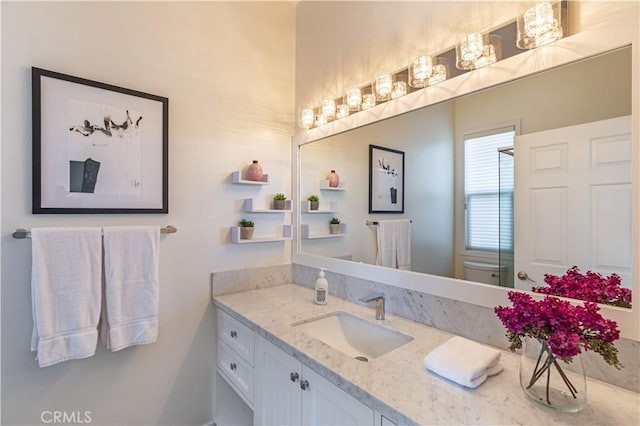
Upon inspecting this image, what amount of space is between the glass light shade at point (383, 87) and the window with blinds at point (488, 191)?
0.45 meters

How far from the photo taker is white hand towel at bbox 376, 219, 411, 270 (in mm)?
1452

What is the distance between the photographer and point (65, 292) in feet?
4.19

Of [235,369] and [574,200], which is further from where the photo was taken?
[235,369]

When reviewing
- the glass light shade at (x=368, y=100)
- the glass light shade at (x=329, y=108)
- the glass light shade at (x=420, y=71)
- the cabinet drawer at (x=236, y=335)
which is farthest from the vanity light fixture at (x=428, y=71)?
the cabinet drawer at (x=236, y=335)

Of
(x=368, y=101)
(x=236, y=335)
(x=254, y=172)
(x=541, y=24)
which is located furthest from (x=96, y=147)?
A: (x=541, y=24)

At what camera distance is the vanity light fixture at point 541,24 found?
3.21 ft

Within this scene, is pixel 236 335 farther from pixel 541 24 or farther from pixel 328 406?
pixel 541 24

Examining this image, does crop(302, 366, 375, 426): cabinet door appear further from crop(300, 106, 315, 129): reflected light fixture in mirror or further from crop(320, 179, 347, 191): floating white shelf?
crop(300, 106, 315, 129): reflected light fixture in mirror

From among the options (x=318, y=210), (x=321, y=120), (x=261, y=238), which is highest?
(x=321, y=120)

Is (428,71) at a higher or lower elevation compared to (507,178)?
higher

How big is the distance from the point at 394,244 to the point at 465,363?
68cm

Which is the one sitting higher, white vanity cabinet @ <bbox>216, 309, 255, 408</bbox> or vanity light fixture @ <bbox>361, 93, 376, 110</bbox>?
vanity light fixture @ <bbox>361, 93, 376, 110</bbox>

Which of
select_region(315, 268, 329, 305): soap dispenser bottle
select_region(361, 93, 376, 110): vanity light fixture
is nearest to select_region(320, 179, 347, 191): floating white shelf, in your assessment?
select_region(361, 93, 376, 110): vanity light fixture

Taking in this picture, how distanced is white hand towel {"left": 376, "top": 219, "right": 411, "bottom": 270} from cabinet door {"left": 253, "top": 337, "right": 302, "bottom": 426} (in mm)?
659
